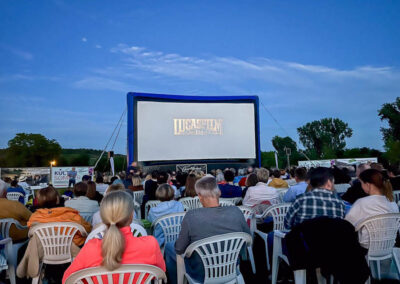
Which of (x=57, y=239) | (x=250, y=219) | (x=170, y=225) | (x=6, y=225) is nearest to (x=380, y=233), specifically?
(x=250, y=219)

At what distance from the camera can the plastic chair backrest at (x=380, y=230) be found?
209 centimetres

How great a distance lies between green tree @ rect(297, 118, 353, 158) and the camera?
145 feet

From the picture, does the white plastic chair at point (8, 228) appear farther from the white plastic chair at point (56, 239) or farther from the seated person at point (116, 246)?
the seated person at point (116, 246)

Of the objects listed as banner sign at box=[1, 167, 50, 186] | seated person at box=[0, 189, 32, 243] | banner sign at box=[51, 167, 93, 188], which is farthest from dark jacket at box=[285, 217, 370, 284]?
banner sign at box=[1, 167, 50, 186]

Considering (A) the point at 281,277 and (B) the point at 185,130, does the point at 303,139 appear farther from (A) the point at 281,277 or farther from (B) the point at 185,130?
(A) the point at 281,277

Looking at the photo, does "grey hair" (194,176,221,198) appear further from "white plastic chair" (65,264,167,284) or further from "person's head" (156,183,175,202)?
"person's head" (156,183,175,202)

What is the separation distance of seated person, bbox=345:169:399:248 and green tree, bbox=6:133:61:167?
39395mm

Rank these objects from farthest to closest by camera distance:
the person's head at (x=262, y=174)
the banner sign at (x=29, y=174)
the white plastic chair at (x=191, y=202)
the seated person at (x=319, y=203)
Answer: the banner sign at (x=29, y=174) → the person's head at (x=262, y=174) → the white plastic chair at (x=191, y=202) → the seated person at (x=319, y=203)

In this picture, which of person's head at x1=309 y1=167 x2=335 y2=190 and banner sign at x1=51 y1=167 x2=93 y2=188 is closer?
person's head at x1=309 y1=167 x2=335 y2=190

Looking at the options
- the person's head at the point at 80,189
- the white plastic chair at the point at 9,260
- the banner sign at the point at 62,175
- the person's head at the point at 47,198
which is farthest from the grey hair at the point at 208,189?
the banner sign at the point at 62,175

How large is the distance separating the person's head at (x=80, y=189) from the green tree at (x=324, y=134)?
44.1m

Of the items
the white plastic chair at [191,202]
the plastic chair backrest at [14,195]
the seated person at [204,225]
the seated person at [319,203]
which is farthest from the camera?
the plastic chair backrest at [14,195]

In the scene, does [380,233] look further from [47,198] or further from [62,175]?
[62,175]

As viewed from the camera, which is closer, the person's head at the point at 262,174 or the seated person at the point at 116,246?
the seated person at the point at 116,246
